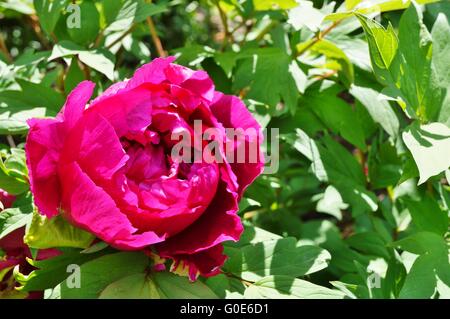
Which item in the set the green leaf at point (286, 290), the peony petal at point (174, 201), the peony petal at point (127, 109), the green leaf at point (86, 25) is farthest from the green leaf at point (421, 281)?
the green leaf at point (86, 25)

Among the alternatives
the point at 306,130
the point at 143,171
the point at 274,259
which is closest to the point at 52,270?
the point at 143,171

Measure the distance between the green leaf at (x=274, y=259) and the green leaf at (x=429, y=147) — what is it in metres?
0.18

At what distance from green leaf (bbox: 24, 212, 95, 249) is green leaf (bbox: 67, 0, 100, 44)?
1.35 feet

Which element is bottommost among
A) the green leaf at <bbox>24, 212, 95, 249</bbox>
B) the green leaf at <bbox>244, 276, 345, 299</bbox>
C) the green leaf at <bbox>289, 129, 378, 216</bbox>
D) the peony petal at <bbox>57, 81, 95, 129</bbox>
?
the green leaf at <bbox>289, 129, 378, 216</bbox>

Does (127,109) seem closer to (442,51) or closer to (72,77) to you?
(72,77)

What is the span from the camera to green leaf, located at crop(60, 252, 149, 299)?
2.35 feet

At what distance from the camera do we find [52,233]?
0.71 meters

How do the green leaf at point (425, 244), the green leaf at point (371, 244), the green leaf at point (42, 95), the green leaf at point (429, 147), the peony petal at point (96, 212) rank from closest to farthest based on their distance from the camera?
1. the peony petal at point (96, 212)
2. the green leaf at point (429, 147)
3. the green leaf at point (425, 244)
4. the green leaf at point (42, 95)
5. the green leaf at point (371, 244)

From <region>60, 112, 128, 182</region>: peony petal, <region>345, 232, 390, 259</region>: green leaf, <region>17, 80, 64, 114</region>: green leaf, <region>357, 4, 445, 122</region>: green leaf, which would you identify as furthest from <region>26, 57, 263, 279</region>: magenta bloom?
<region>345, 232, 390, 259</region>: green leaf

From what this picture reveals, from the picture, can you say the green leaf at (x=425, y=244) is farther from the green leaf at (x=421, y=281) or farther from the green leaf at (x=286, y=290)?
the green leaf at (x=286, y=290)

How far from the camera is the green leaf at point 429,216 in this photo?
3.12 feet

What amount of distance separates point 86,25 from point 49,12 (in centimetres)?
6

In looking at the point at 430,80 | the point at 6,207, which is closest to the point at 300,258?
the point at 430,80

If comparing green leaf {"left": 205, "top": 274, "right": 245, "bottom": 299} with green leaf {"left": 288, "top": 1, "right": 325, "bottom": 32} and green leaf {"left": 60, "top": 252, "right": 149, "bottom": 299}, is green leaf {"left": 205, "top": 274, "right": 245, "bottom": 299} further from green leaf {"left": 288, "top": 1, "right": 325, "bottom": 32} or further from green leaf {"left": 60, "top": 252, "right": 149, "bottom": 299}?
green leaf {"left": 288, "top": 1, "right": 325, "bottom": 32}
